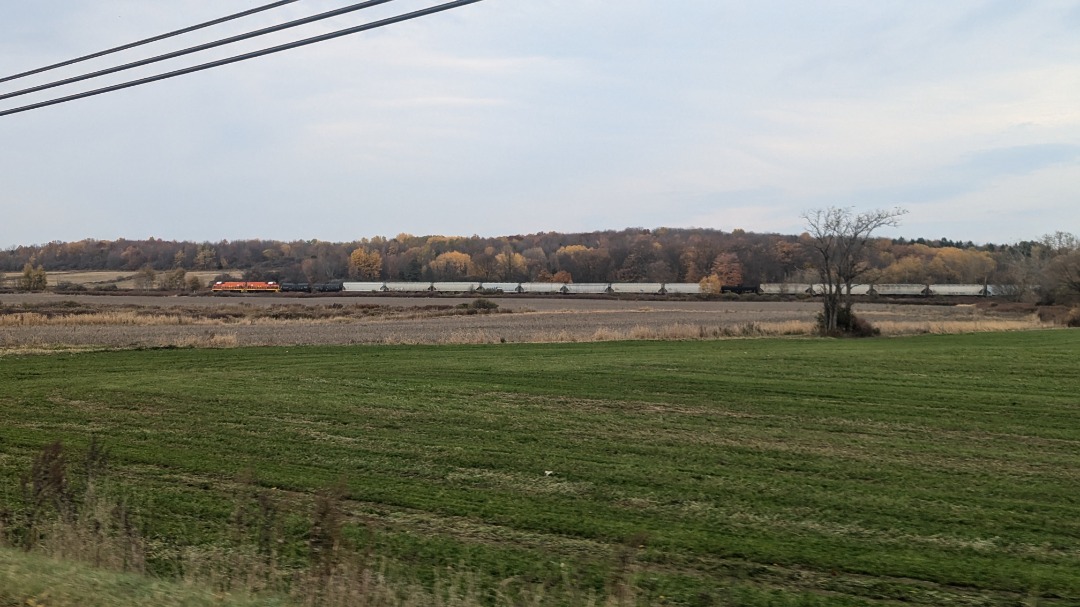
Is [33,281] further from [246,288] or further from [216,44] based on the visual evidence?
[216,44]

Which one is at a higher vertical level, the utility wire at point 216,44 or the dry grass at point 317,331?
the utility wire at point 216,44

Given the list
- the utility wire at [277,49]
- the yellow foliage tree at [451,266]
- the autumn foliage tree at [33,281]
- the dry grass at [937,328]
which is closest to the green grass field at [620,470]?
the utility wire at [277,49]

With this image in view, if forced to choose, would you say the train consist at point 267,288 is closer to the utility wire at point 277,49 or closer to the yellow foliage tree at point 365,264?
the yellow foliage tree at point 365,264

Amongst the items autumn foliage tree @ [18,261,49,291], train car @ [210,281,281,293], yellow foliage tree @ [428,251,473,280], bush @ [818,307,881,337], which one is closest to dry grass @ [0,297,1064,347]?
bush @ [818,307,881,337]

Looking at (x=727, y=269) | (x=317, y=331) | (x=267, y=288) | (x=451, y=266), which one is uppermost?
(x=451, y=266)

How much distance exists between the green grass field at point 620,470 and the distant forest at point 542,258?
94185mm

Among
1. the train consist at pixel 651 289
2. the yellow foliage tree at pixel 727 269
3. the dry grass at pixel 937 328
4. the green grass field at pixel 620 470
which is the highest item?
the yellow foliage tree at pixel 727 269

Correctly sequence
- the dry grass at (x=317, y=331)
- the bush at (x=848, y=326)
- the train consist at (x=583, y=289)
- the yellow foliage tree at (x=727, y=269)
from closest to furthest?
the dry grass at (x=317, y=331)
the bush at (x=848, y=326)
the train consist at (x=583, y=289)
the yellow foliage tree at (x=727, y=269)

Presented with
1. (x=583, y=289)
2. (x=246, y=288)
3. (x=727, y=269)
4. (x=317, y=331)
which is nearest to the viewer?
(x=317, y=331)

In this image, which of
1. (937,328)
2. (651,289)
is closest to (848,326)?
(937,328)

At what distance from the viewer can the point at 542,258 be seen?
15850 centimetres

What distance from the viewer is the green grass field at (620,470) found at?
7031mm

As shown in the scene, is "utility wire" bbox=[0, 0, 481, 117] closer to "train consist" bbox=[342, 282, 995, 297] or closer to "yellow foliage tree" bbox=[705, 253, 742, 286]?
"train consist" bbox=[342, 282, 995, 297]

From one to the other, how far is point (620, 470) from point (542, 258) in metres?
148
